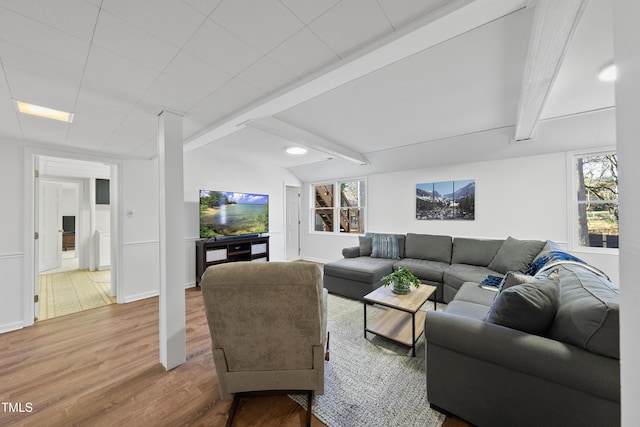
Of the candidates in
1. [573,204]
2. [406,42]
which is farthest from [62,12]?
[573,204]

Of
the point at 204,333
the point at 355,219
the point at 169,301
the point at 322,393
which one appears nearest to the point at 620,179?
the point at 322,393

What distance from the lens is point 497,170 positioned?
3877 millimetres

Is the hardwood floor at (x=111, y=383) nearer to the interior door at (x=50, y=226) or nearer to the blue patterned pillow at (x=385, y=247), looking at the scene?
the blue patterned pillow at (x=385, y=247)

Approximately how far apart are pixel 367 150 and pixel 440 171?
4.80ft

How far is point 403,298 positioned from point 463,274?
4.24 ft

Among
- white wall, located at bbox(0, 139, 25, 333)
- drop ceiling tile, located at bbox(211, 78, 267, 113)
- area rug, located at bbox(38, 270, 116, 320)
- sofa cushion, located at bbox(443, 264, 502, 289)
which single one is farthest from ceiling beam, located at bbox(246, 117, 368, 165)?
area rug, located at bbox(38, 270, 116, 320)

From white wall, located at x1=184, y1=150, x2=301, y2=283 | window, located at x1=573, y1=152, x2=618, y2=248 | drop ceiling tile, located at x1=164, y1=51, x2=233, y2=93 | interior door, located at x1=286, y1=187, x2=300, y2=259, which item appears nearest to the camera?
drop ceiling tile, located at x1=164, y1=51, x2=233, y2=93

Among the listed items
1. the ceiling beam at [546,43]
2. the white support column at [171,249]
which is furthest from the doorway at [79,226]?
the ceiling beam at [546,43]

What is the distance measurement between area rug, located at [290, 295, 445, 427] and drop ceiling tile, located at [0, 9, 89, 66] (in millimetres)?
2536

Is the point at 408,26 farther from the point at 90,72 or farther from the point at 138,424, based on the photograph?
the point at 138,424

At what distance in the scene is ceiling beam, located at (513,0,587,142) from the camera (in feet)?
3.55

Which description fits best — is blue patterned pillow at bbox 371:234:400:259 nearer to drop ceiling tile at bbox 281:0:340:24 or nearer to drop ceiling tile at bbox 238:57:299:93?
drop ceiling tile at bbox 238:57:299:93

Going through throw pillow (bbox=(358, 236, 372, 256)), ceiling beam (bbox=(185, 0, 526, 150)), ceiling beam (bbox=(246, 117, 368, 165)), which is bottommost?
throw pillow (bbox=(358, 236, 372, 256))

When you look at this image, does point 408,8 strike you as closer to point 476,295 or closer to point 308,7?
point 308,7
